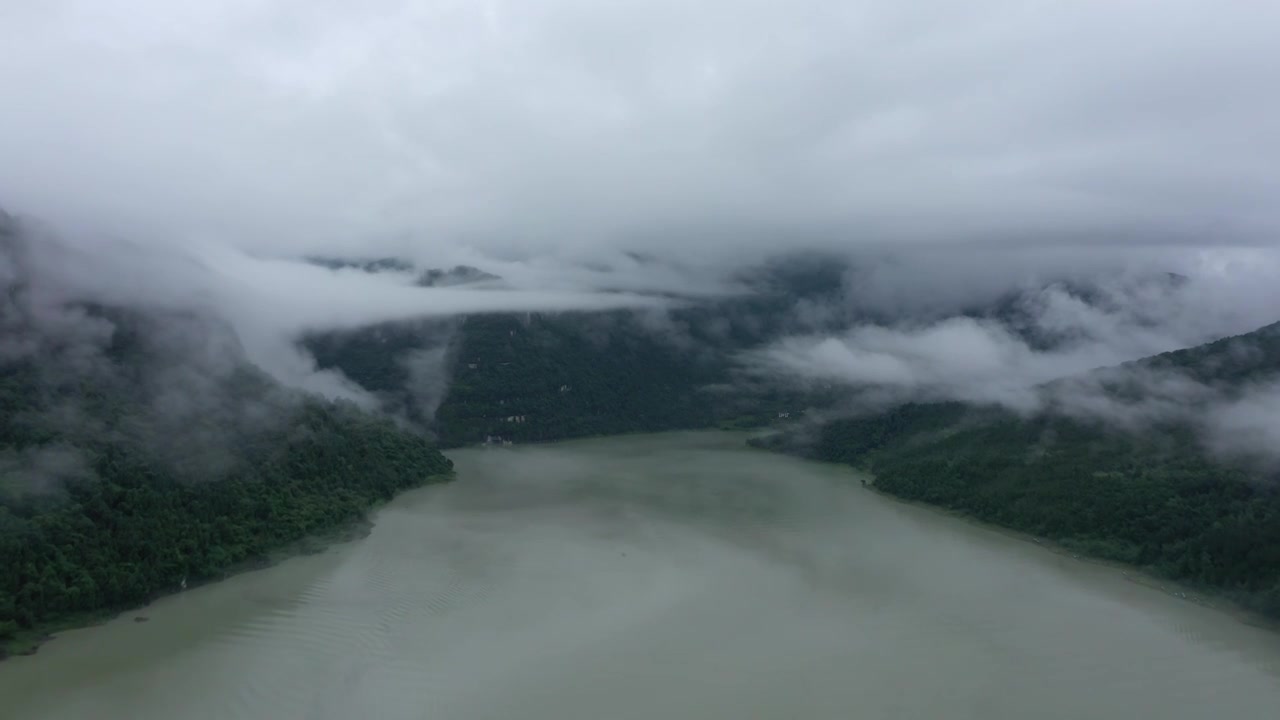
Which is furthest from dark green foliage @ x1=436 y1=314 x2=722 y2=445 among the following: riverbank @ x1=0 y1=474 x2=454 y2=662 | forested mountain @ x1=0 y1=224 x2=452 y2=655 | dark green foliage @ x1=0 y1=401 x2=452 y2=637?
riverbank @ x1=0 y1=474 x2=454 y2=662

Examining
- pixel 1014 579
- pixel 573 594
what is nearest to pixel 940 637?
pixel 1014 579

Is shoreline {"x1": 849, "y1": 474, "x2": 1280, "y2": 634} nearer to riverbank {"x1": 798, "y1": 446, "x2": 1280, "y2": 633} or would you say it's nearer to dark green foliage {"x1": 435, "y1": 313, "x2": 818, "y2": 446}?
riverbank {"x1": 798, "y1": 446, "x2": 1280, "y2": 633}

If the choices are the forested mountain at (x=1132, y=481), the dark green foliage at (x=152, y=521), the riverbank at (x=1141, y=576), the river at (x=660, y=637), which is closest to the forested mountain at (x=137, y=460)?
the dark green foliage at (x=152, y=521)

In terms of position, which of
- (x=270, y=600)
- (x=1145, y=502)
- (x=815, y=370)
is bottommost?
(x=270, y=600)

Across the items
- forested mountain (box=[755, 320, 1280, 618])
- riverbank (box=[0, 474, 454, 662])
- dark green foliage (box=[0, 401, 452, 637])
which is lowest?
riverbank (box=[0, 474, 454, 662])

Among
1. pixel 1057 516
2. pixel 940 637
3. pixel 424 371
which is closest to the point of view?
pixel 940 637

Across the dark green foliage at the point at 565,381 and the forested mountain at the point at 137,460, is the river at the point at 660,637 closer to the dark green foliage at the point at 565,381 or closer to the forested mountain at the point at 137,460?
the forested mountain at the point at 137,460

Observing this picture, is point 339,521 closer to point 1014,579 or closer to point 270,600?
point 270,600
